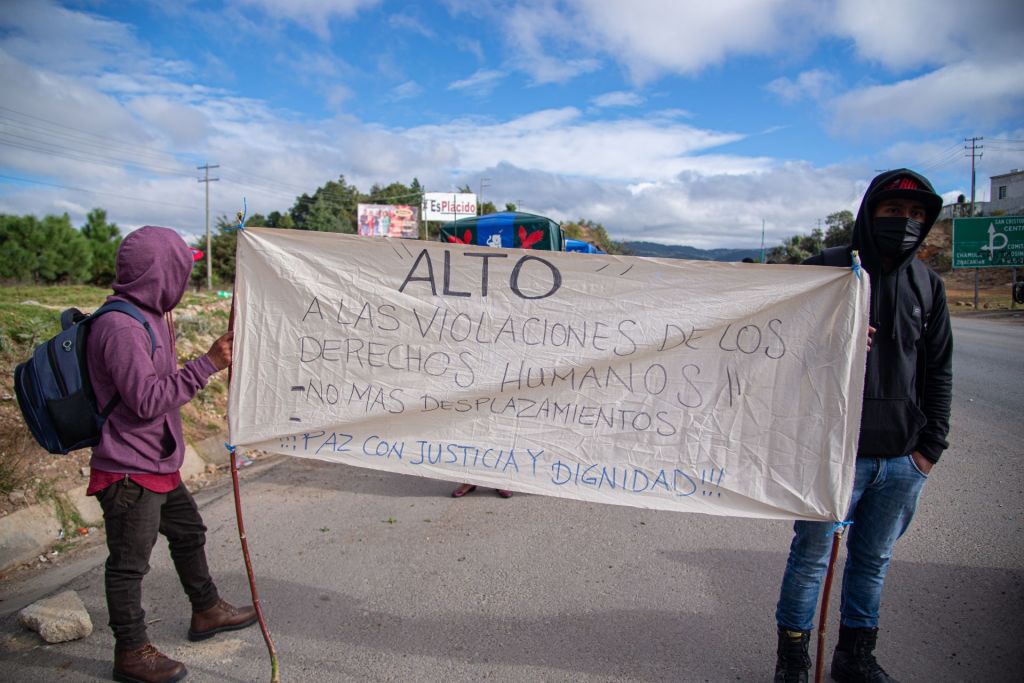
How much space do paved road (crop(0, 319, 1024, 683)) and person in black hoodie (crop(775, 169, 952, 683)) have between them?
0.49 metres

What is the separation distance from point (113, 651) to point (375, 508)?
1856 millimetres

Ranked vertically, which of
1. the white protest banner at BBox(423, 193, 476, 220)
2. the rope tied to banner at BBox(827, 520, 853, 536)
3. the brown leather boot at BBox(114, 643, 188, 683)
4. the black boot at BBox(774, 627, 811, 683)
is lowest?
the brown leather boot at BBox(114, 643, 188, 683)

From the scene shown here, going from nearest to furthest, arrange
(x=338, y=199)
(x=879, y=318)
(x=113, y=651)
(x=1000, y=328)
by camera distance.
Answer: (x=879, y=318) < (x=113, y=651) < (x=1000, y=328) < (x=338, y=199)

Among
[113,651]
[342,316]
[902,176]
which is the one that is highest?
[902,176]

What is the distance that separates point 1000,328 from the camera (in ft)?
62.3

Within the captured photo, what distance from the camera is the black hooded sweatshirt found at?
2389 mm

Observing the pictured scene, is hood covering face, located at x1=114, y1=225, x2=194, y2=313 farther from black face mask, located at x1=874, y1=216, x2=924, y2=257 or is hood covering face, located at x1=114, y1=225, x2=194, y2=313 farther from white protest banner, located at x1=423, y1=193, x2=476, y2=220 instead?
white protest banner, located at x1=423, y1=193, x2=476, y2=220

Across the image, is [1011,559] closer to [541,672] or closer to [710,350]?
[710,350]

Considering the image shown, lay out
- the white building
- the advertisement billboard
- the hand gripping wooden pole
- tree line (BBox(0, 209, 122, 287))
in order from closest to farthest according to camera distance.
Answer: the hand gripping wooden pole, tree line (BBox(0, 209, 122, 287)), the advertisement billboard, the white building

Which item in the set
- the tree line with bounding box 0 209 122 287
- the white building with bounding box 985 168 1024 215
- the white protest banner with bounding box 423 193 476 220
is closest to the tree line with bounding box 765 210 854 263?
the white building with bounding box 985 168 1024 215

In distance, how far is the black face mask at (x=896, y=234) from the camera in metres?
2.38

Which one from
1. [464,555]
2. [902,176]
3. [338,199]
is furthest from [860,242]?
[338,199]

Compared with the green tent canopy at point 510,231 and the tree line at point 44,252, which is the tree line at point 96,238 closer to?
the tree line at point 44,252

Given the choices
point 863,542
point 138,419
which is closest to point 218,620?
point 138,419
